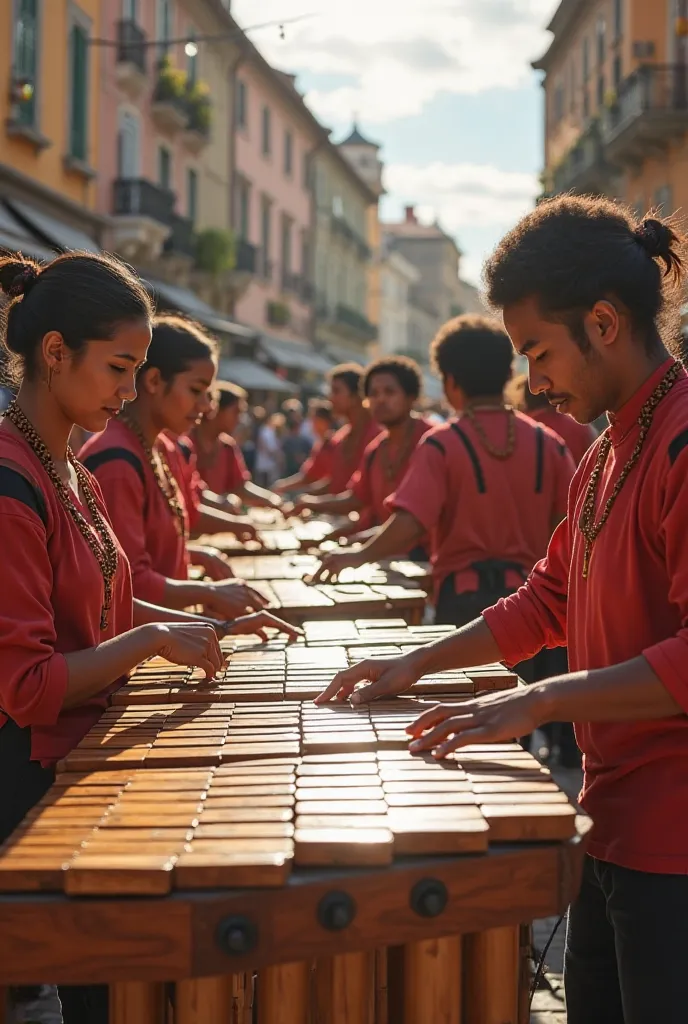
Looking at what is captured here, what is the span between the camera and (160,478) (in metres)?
4.39

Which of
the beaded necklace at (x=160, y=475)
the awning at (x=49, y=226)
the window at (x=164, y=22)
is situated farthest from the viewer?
the window at (x=164, y=22)

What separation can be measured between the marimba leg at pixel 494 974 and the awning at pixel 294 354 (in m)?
31.2

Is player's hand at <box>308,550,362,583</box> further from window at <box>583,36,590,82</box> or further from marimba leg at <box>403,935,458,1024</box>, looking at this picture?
window at <box>583,36,590,82</box>

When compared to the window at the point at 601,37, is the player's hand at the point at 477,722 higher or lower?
lower

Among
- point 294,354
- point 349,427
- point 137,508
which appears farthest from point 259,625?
point 294,354

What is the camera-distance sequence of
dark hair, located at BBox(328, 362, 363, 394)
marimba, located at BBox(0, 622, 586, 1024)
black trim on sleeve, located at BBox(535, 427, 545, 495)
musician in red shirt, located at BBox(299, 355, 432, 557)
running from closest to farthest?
1. marimba, located at BBox(0, 622, 586, 1024)
2. black trim on sleeve, located at BBox(535, 427, 545, 495)
3. musician in red shirt, located at BBox(299, 355, 432, 557)
4. dark hair, located at BBox(328, 362, 363, 394)

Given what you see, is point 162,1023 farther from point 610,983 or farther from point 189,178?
point 189,178

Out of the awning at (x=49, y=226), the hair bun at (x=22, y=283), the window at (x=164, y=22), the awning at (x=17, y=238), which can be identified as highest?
the window at (x=164, y=22)

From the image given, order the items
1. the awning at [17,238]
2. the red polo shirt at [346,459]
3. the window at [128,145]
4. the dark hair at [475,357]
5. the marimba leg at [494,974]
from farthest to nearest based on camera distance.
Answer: the window at [128,145] → the awning at [17,238] → the red polo shirt at [346,459] → the dark hair at [475,357] → the marimba leg at [494,974]

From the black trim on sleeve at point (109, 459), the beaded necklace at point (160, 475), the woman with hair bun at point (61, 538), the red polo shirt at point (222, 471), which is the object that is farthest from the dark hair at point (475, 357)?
the red polo shirt at point (222, 471)

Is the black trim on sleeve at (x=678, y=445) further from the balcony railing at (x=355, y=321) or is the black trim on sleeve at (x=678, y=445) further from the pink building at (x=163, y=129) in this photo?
the balcony railing at (x=355, y=321)

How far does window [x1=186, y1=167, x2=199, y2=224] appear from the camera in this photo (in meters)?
29.0

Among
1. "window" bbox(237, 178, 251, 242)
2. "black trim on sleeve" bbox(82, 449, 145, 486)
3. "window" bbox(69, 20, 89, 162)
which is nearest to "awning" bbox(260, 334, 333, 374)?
"window" bbox(237, 178, 251, 242)

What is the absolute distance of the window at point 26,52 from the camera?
17.4 metres
